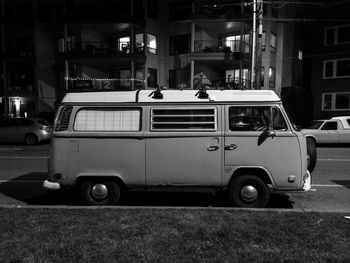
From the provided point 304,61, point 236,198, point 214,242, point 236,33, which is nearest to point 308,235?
point 214,242

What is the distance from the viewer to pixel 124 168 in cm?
636

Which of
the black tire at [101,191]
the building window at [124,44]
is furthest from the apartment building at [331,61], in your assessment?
the black tire at [101,191]

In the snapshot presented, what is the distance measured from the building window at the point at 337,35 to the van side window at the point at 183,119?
94.8 feet

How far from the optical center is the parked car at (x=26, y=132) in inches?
709

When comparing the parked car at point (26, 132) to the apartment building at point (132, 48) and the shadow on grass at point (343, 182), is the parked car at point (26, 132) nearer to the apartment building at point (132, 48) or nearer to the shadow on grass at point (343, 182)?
the apartment building at point (132, 48)

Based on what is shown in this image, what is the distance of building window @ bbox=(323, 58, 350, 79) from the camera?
29953 mm

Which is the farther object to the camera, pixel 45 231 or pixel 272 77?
pixel 272 77

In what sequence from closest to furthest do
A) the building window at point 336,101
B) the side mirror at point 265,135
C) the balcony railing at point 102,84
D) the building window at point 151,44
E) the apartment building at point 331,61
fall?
1. the side mirror at point 265,135
2. the balcony railing at point 102,84
3. the building window at point 151,44
4. the building window at point 336,101
5. the apartment building at point 331,61

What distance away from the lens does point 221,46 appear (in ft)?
90.9

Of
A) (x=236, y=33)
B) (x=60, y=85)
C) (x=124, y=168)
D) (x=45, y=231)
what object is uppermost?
(x=236, y=33)

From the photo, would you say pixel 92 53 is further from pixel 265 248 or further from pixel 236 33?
pixel 265 248

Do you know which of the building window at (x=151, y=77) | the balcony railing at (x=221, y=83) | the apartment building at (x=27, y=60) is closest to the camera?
the balcony railing at (x=221, y=83)

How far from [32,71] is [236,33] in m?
18.0

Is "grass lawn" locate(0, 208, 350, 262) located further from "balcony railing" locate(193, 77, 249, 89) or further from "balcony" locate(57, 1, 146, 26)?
"balcony" locate(57, 1, 146, 26)
